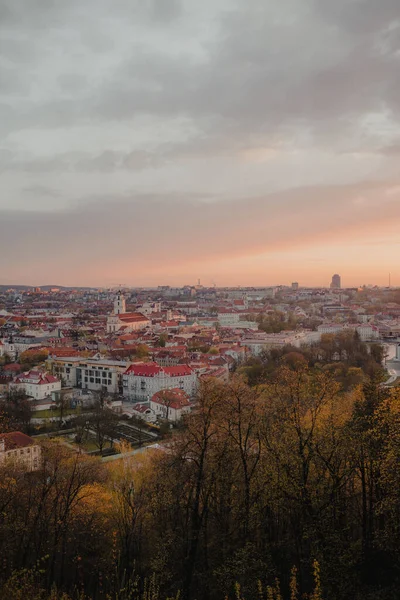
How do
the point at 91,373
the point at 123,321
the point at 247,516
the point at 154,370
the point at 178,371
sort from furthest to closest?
1. the point at 123,321
2. the point at 91,373
3. the point at 178,371
4. the point at 154,370
5. the point at 247,516

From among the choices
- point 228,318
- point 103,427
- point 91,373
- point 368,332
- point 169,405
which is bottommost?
point 169,405

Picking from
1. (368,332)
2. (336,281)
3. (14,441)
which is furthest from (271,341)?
(336,281)

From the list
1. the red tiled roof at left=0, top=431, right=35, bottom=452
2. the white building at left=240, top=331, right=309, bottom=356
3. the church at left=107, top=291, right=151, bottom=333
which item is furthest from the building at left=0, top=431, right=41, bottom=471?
the church at left=107, top=291, right=151, bottom=333

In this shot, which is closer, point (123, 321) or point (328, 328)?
point (328, 328)

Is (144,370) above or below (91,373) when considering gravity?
above

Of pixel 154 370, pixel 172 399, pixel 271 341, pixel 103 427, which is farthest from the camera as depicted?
pixel 271 341

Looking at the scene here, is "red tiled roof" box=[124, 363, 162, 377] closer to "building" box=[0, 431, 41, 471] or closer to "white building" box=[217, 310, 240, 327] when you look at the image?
"building" box=[0, 431, 41, 471]

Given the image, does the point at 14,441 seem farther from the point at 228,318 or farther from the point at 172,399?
the point at 228,318

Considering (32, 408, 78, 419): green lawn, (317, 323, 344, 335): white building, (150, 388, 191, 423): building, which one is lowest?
(32, 408, 78, 419): green lawn
